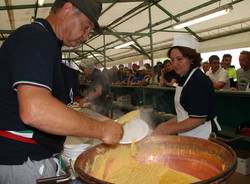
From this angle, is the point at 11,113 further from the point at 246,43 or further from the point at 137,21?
the point at 137,21

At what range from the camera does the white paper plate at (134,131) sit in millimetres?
1435

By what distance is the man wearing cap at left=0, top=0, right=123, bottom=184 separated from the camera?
1042mm

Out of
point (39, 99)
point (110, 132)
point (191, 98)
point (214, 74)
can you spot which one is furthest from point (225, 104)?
point (39, 99)

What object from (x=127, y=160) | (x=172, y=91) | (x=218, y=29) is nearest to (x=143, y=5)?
(x=218, y=29)

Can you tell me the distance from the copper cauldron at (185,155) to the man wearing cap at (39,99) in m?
0.18

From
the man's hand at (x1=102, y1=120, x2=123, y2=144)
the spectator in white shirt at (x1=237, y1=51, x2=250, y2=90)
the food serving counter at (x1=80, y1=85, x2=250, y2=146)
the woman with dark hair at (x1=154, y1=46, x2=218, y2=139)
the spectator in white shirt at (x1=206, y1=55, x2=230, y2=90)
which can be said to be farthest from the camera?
the spectator in white shirt at (x1=206, y1=55, x2=230, y2=90)

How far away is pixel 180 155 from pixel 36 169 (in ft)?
2.26

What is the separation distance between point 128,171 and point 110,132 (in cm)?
32

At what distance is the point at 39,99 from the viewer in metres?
1.03

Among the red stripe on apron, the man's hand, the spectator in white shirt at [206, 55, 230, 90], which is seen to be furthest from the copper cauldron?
the spectator in white shirt at [206, 55, 230, 90]

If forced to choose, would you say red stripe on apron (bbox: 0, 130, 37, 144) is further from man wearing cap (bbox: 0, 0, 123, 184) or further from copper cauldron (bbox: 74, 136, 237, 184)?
copper cauldron (bbox: 74, 136, 237, 184)

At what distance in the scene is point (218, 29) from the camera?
32.6 feet

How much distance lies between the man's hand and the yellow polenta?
0.63ft

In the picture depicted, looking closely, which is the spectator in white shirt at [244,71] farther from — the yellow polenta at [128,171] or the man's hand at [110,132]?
the man's hand at [110,132]
